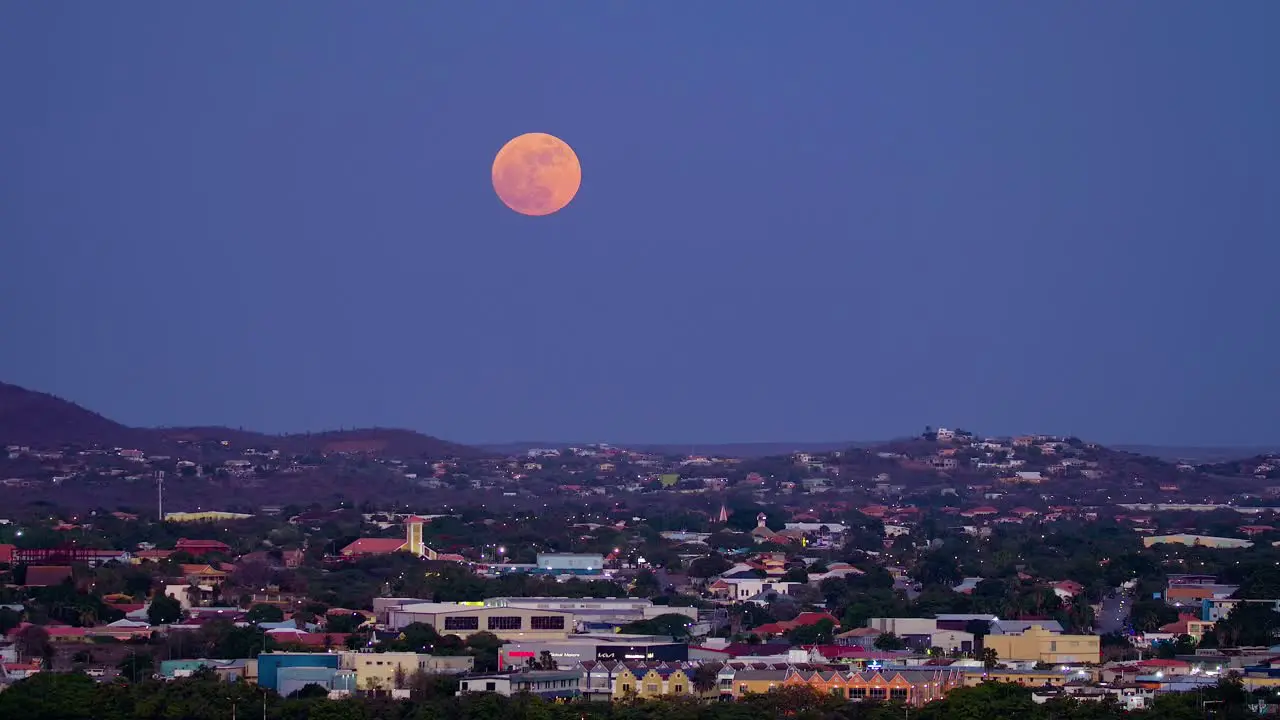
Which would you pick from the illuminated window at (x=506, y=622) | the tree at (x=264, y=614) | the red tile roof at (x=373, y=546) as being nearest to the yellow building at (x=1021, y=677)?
the illuminated window at (x=506, y=622)

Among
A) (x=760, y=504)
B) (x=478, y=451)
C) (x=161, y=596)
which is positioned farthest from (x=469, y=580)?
(x=478, y=451)

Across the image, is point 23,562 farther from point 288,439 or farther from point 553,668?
point 288,439

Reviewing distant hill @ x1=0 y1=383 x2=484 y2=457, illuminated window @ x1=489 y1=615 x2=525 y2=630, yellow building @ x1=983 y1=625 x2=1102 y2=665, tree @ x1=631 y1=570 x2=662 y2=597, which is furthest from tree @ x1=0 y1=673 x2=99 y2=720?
distant hill @ x1=0 y1=383 x2=484 y2=457

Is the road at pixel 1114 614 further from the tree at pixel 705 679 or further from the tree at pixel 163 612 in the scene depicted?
the tree at pixel 163 612

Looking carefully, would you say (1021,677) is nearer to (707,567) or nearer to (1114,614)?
(1114,614)

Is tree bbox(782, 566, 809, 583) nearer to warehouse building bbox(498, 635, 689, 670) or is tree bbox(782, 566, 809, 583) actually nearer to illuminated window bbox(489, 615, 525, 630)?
illuminated window bbox(489, 615, 525, 630)
